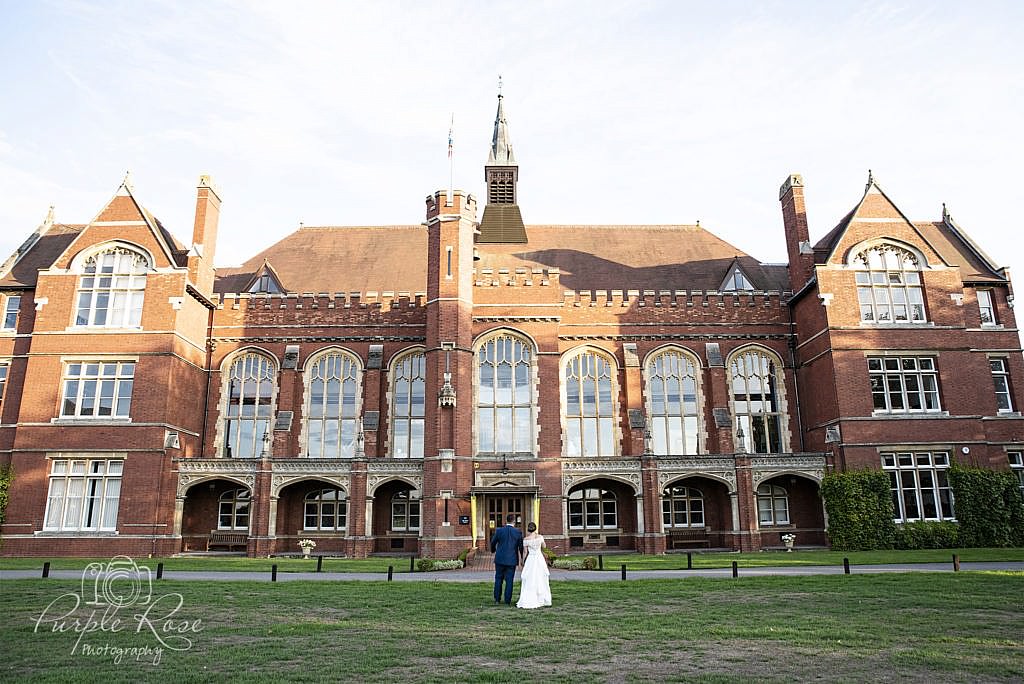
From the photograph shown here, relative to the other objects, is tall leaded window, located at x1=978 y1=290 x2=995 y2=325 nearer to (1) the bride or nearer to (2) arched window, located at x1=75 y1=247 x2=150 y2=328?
(1) the bride

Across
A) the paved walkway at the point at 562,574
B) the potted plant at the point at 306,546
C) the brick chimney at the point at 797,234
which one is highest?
the brick chimney at the point at 797,234

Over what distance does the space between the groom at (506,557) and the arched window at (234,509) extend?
1867 cm

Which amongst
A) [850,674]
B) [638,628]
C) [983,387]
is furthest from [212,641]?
[983,387]

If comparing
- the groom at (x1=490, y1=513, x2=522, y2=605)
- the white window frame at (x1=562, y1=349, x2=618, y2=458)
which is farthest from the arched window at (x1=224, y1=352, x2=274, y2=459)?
the groom at (x1=490, y1=513, x2=522, y2=605)

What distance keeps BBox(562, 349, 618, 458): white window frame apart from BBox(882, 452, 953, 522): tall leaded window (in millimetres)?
10334

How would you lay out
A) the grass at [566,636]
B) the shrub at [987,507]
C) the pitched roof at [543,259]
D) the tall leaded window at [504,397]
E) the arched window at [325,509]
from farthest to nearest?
the pitched roof at [543,259] < the arched window at [325,509] < the tall leaded window at [504,397] < the shrub at [987,507] < the grass at [566,636]

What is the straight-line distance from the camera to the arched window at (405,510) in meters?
29.4

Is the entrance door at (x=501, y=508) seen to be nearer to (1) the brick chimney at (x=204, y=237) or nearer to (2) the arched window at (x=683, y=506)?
(2) the arched window at (x=683, y=506)

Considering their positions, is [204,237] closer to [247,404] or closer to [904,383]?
[247,404]

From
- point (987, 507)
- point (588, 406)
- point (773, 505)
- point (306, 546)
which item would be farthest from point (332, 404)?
point (987, 507)

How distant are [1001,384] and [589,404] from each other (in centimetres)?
1763

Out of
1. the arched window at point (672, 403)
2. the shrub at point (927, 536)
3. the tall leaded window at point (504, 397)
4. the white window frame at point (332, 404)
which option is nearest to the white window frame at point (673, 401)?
the arched window at point (672, 403)

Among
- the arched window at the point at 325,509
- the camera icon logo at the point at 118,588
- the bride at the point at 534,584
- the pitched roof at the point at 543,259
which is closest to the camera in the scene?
the bride at the point at 534,584

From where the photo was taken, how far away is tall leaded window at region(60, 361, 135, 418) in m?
27.7
